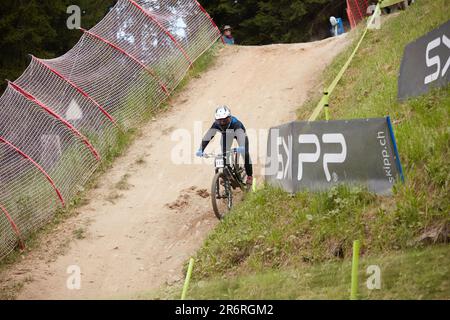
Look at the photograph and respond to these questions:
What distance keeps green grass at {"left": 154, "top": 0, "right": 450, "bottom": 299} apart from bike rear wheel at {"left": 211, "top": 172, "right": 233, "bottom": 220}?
432 millimetres

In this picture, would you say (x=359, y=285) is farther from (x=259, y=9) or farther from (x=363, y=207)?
(x=259, y=9)

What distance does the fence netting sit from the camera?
1172cm

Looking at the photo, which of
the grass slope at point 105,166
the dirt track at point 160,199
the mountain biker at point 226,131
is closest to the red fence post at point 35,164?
the grass slope at point 105,166

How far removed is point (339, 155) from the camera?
26.0ft

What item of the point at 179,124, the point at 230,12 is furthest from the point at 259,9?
the point at 179,124

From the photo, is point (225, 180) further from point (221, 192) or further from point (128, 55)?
point (128, 55)

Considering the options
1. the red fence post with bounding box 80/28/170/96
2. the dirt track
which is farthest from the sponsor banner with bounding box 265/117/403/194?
the red fence post with bounding box 80/28/170/96

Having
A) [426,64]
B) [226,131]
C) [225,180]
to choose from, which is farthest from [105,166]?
[426,64]

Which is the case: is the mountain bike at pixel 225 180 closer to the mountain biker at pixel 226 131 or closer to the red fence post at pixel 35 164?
the mountain biker at pixel 226 131

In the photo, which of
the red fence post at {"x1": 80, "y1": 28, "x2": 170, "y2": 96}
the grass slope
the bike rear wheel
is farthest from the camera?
the red fence post at {"x1": 80, "y1": 28, "x2": 170, "y2": 96}

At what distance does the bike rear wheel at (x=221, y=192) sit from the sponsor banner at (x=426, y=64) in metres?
3.59

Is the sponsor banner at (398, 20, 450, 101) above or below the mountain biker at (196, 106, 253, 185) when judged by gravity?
above

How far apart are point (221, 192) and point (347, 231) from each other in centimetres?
396

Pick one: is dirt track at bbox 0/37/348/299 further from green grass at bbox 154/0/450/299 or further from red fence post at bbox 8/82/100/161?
red fence post at bbox 8/82/100/161
